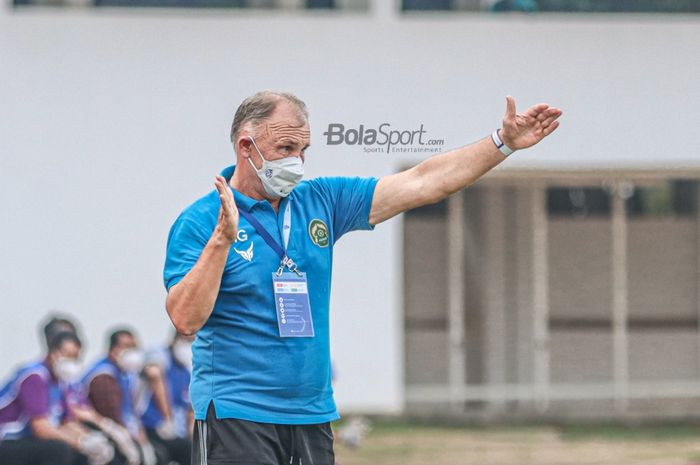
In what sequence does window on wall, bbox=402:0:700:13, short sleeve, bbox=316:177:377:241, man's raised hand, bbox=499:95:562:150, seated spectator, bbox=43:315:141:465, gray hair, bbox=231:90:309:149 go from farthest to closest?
window on wall, bbox=402:0:700:13, seated spectator, bbox=43:315:141:465, short sleeve, bbox=316:177:377:241, man's raised hand, bbox=499:95:562:150, gray hair, bbox=231:90:309:149

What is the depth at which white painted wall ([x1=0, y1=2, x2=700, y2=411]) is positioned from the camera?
11.6 m

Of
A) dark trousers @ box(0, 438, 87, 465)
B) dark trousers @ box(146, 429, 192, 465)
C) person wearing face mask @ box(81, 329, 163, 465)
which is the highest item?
person wearing face mask @ box(81, 329, 163, 465)

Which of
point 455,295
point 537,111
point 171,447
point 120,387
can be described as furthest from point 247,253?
point 455,295

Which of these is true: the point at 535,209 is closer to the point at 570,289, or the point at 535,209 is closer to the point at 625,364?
the point at 570,289

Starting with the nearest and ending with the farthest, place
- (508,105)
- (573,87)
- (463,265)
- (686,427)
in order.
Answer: (508,105) < (573,87) < (686,427) < (463,265)

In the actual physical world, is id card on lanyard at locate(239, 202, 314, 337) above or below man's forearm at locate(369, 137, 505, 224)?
below

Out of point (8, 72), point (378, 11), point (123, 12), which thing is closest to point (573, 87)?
point (378, 11)

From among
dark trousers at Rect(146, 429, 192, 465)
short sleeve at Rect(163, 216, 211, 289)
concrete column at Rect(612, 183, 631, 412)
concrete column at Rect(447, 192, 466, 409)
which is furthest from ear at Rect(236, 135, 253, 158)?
concrete column at Rect(612, 183, 631, 412)

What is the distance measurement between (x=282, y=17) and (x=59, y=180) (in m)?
2.47

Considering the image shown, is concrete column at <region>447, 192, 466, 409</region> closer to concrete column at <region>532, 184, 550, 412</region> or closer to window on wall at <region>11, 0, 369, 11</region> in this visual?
concrete column at <region>532, 184, 550, 412</region>

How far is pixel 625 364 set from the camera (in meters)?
14.9

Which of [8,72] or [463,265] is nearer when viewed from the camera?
[8,72]

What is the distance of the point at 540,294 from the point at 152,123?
16.4 ft

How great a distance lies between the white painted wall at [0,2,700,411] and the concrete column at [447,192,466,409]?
183 centimetres
